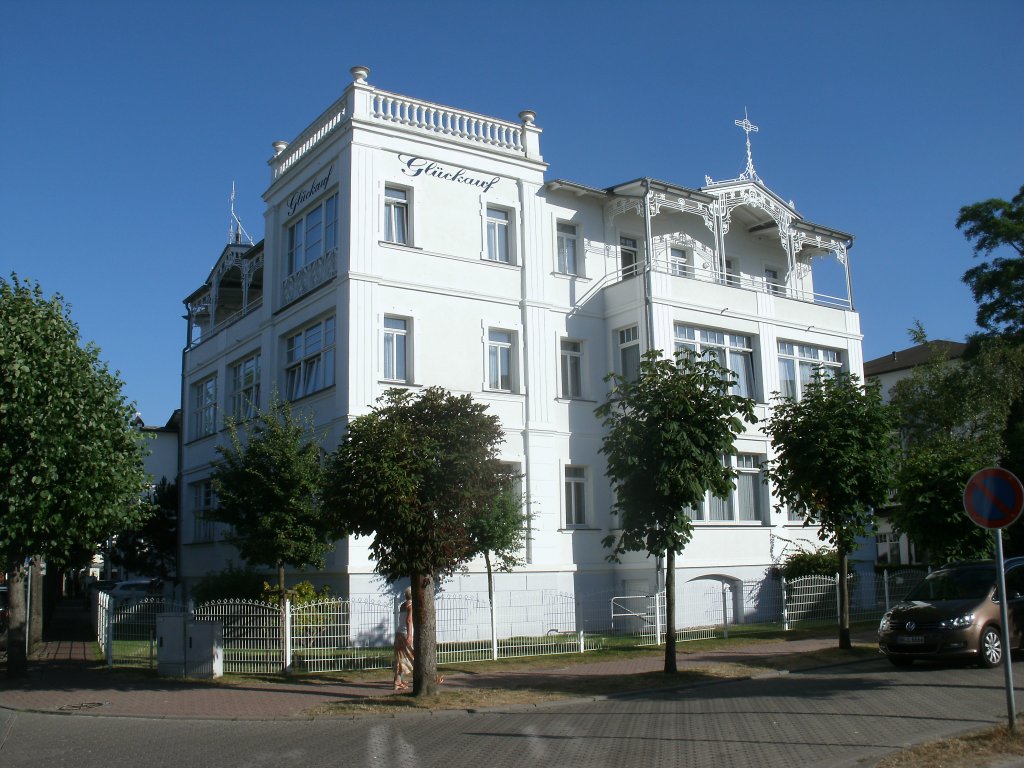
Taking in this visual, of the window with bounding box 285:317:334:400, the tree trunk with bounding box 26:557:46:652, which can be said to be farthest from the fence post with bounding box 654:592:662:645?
the tree trunk with bounding box 26:557:46:652

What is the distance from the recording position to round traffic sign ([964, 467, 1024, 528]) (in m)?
9.85

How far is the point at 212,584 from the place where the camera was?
930 inches

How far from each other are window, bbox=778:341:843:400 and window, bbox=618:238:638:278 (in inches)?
207

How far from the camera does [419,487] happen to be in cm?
1364

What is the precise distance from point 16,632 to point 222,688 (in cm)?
459

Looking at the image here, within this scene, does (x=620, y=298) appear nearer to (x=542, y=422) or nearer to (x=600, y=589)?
(x=542, y=422)

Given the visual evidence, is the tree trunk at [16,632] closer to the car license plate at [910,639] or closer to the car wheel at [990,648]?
the car license plate at [910,639]

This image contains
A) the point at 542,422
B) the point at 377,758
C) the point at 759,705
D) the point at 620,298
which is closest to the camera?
the point at 377,758

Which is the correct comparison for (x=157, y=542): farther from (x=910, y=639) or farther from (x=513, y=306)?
(x=910, y=639)

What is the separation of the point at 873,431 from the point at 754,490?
31.9 ft

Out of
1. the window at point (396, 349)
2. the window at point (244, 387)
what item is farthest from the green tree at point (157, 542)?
the window at point (396, 349)

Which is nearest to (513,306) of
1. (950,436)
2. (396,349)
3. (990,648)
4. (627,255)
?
(396,349)

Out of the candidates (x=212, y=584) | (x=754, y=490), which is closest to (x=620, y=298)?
(x=754, y=490)

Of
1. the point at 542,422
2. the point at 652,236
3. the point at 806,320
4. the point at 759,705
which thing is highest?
the point at 652,236
